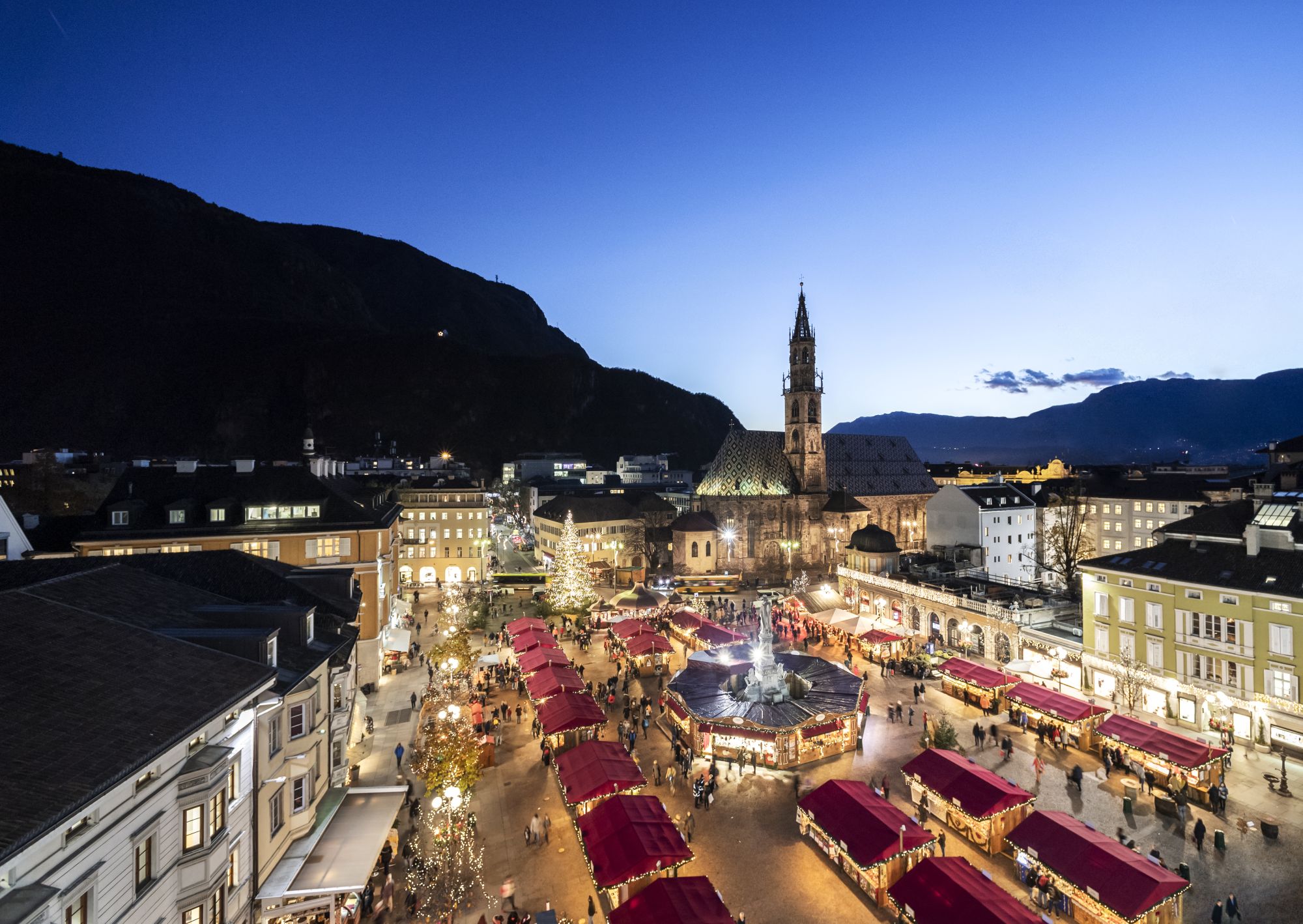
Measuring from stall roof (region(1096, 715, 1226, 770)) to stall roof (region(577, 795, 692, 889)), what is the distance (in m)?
18.0

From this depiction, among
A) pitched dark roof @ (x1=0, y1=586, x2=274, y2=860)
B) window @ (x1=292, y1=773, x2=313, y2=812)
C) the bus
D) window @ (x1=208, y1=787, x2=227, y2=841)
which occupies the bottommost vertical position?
the bus

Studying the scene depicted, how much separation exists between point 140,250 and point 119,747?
227 metres

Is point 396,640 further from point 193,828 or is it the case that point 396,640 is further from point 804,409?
point 804,409

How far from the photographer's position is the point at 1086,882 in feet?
52.1

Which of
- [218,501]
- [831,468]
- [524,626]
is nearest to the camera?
[218,501]

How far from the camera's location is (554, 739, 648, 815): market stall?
68.1 feet

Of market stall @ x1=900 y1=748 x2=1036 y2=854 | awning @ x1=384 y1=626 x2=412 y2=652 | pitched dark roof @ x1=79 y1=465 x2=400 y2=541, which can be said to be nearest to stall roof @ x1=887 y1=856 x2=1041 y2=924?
market stall @ x1=900 y1=748 x2=1036 y2=854

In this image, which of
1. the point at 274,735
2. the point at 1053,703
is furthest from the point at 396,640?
the point at 1053,703

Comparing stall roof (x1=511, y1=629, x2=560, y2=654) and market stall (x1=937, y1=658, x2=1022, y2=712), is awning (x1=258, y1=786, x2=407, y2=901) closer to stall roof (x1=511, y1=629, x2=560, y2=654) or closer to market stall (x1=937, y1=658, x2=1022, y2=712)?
stall roof (x1=511, y1=629, x2=560, y2=654)

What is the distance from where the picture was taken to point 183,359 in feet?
507

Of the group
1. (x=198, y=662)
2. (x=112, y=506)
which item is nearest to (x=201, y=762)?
(x=198, y=662)

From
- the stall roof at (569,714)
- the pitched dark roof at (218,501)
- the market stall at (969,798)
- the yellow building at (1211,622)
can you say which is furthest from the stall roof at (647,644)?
the yellow building at (1211,622)

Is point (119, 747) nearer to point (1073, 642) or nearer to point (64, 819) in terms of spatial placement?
point (64, 819)

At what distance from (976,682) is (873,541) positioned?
22.9 m
